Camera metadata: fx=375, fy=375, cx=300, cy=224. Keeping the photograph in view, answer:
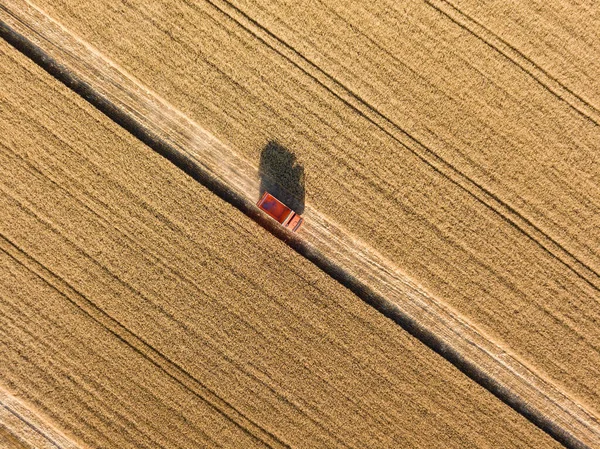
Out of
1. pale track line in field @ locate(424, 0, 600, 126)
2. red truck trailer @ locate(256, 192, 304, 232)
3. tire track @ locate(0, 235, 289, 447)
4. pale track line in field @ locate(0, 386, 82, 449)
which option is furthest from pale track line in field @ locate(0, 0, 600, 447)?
pale track line in field @ locate(0, 386, 82, 449)

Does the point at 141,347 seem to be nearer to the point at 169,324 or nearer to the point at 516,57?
the point at 169,324

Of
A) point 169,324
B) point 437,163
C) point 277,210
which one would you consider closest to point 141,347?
point 169,324

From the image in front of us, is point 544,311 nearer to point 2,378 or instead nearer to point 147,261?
point 147,261

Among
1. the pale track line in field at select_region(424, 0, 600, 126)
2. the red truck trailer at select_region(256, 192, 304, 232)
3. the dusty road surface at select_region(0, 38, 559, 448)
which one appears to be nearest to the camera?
the red truck trailer at select_region(256, 192, 304, 232)

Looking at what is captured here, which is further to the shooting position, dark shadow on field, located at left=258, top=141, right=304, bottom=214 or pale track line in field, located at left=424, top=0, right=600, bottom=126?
dark shadow on field, located at left=258, top=141, right=304, bottom=214

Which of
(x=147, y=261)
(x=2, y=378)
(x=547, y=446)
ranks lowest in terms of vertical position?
(x=2, y=378)

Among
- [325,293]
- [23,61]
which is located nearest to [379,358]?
[325,293]

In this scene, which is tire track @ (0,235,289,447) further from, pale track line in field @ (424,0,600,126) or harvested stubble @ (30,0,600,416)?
pale track line in field @ (424,0,600,126)
